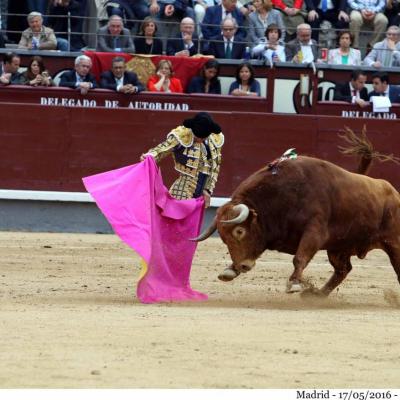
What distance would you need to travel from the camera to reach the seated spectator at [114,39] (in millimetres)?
12672

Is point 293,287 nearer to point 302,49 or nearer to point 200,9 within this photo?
point 302,49

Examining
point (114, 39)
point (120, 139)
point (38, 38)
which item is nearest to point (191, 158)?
point (120, 139)

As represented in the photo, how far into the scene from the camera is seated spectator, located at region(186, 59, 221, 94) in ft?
41.4

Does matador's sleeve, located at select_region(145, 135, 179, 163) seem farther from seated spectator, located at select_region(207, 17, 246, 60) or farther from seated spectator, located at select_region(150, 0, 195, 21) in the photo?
seated spectator, located at select_region(150, 0, 195, 21)

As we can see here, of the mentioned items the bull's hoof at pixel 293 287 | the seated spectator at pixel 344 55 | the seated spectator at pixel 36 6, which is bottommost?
the bull's hoof at pixel 293 287

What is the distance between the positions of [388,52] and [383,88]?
69 cm

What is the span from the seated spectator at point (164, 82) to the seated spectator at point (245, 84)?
55 centimetres

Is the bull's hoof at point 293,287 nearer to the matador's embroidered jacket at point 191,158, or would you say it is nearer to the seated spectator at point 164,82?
the matador's embroidered jacket at point 191,158

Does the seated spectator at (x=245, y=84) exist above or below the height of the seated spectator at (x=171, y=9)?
below

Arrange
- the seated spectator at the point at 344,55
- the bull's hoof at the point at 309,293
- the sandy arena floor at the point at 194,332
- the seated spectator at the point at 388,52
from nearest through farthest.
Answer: the sandy arena floor at the point at 194,332
the bull's hoof at the point at 309,293
the seated spectator at the point at 344,55
the seated spectator at the point at 388,52

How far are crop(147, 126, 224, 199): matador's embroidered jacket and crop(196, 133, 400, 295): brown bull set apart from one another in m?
0.45

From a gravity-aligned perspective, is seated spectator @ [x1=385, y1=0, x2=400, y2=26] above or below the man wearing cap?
above

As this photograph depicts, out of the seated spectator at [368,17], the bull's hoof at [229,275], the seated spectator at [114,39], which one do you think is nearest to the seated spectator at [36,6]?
the seated spectator at [114,39]

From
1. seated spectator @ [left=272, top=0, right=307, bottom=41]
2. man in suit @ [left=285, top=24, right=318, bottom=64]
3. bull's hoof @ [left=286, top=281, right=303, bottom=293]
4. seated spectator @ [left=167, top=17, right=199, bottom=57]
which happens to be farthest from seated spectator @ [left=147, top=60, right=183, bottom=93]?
bull's hoof @ [left=286, top=281, right=303, bottom=293]
